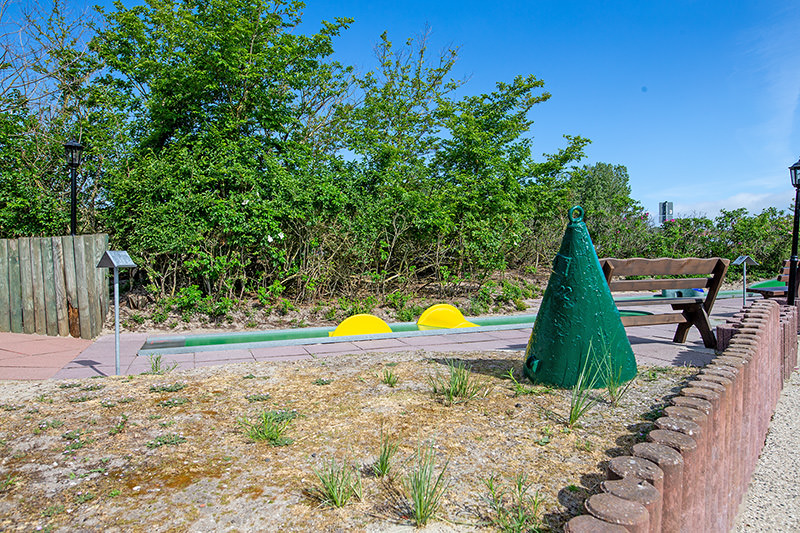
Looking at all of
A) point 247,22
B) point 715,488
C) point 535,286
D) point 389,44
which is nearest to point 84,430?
point 715,488

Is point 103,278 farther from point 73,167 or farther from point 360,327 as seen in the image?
point 360,327

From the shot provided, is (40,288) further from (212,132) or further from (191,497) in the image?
(191,497)

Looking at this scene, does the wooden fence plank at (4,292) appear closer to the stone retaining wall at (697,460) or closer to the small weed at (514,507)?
the small weed at (514,507)

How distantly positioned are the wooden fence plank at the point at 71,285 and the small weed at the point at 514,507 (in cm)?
747

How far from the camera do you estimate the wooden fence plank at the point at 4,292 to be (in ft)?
25.2

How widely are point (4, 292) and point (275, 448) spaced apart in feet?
24.3

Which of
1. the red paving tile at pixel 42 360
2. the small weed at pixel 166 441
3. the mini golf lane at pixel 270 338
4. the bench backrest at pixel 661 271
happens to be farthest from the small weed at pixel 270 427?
the bench backrest at pixel 661 271

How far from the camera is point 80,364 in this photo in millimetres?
5559

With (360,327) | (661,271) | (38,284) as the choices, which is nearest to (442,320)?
(360,327)

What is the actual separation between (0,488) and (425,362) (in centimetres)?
351

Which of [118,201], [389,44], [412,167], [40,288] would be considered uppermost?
[389,44]

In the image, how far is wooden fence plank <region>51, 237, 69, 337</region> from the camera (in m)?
7.54

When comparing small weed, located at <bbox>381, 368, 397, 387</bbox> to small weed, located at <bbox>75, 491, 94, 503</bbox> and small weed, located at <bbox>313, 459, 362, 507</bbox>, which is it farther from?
small weed, located at <bbox>75, 491, 94, 503</bbox>

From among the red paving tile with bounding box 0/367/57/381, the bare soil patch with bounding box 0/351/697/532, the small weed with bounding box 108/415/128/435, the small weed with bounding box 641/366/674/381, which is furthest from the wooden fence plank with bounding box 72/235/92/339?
the small weed with bounding box 641/366/674/381
